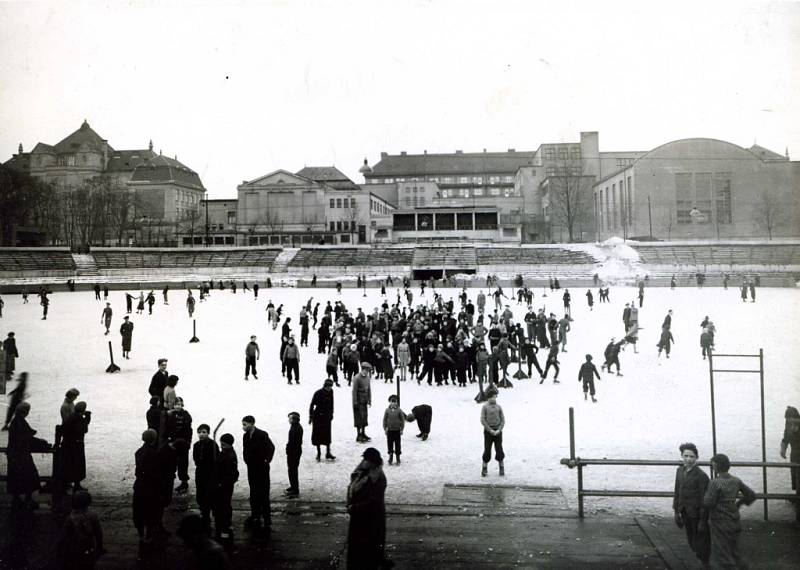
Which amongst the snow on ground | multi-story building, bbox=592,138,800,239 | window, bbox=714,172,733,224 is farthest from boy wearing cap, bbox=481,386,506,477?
window, bbox=714,172,733,224

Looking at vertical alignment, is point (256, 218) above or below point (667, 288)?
above

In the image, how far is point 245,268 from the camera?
2265 inches

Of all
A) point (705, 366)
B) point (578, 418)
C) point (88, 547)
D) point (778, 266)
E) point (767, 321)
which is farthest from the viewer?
point (778, 266)

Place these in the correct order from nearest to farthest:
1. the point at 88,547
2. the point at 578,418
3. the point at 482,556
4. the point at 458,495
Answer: the point at 88,547, the point at 482,556, the point at 458,495, the point at 578,418

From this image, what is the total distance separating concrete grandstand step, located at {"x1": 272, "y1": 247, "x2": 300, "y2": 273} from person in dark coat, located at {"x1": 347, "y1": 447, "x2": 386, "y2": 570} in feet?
171

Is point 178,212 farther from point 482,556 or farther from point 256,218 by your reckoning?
point 482,556

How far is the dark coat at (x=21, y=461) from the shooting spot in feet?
26.2

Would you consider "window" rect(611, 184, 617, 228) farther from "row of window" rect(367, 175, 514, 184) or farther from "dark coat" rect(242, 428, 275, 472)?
"dark coat" rect(242, 428, 275, 472)

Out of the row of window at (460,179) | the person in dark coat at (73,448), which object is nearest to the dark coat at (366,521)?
the person in dark coat at (73,448)

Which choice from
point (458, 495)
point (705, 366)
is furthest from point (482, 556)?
point (705, 366)

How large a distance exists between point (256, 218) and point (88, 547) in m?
78.6

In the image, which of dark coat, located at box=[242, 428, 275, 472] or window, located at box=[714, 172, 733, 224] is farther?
window, located at box=[714, 172, 733, 224]

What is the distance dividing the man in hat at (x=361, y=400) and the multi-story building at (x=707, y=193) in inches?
2424

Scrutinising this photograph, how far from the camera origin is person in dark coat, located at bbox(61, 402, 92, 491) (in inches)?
333
